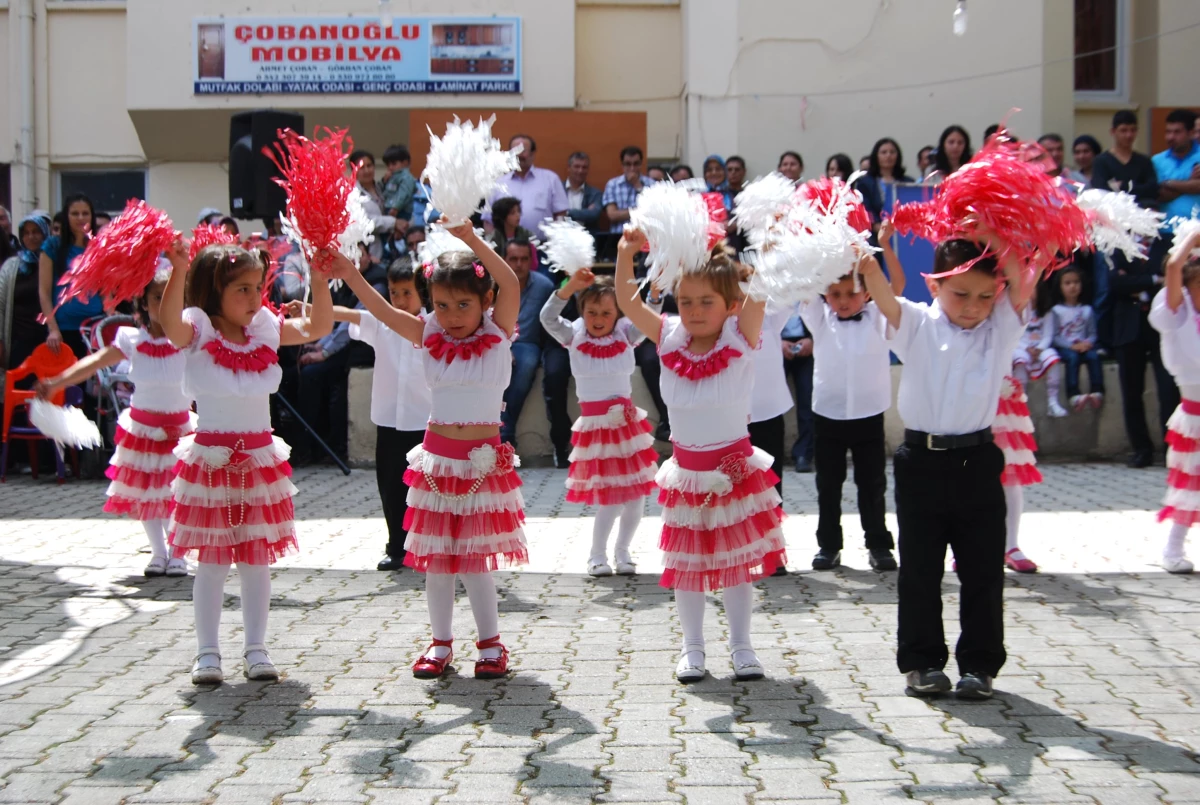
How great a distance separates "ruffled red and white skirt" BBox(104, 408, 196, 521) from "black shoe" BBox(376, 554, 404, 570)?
1.23 m

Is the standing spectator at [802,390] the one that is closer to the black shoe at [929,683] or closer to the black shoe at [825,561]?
the black shoe at [825,561]

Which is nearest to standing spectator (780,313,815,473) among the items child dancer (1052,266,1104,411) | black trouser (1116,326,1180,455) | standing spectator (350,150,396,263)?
child dancer (1052,266,1104,411)

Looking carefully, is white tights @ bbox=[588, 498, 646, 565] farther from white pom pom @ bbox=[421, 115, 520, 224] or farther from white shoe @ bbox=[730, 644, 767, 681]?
white pom pom @ bbox=[421, 115, 520, 224]

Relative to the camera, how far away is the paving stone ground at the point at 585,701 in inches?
153

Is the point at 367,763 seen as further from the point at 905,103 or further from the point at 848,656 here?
the point at 905,103

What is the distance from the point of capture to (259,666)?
5109 millimetres

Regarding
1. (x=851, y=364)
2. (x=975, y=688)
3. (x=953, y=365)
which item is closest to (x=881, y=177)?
(x=851, y=364)

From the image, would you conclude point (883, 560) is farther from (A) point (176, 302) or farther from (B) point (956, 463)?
(A) point (176, 302)

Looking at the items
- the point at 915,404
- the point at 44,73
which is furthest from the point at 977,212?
the point at 44,73

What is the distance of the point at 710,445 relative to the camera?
516cm

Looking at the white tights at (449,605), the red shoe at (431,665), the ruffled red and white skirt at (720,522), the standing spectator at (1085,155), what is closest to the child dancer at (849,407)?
the ruffled red and white skirt at (720,522)

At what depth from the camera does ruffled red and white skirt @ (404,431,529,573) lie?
5133 mm

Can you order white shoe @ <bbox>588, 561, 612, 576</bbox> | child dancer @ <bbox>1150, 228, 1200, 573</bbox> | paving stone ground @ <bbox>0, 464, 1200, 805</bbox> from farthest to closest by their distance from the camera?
white shoe @ <bbox>588, 561, 612, 576</bbox> < child dancer @ <bbox>1150, 228, 1200, 573</bbox> < paving stone ground @ <bbox>0, 464, 1200, 805</bbox>

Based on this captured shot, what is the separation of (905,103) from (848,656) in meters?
10.5
